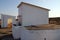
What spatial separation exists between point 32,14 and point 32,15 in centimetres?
11

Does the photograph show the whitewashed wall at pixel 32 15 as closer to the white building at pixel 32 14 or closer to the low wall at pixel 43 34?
the white building at pixel 32 14

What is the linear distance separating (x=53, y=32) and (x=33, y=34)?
1.39m

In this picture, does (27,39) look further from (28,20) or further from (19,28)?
(28,20)

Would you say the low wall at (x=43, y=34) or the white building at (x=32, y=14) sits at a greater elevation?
the white building at (x=32, y=14)

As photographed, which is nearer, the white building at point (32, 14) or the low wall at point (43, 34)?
the low wall at point (43, 34)

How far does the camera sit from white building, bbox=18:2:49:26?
11.5 meters

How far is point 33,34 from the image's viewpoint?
272 inches

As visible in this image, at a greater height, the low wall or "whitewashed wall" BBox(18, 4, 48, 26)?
"whitewashed wall" BBox(18, 4, 48, 26)

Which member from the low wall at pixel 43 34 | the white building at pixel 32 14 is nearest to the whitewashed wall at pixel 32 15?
the white building at pixel 32 14


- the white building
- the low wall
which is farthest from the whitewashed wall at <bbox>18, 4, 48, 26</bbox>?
the low wall

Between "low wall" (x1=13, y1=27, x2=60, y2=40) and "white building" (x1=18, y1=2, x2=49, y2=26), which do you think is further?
"white building" (x1=18, y1=2, x2=49, y2=26)

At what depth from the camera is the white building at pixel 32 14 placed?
11.5 meters

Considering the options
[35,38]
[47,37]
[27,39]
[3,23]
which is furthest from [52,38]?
[3,23]

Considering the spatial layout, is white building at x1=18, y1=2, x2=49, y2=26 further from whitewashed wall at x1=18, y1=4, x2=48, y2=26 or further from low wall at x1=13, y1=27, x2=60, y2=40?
low wall at x1=13, y1=27, x2=60, y2=40
